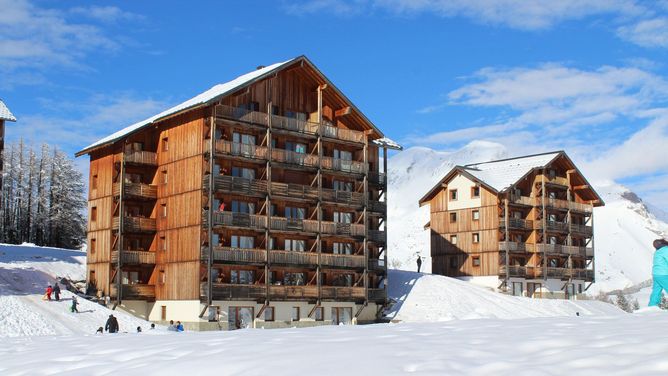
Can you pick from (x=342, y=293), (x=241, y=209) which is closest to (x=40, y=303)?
(x=241, y=209)

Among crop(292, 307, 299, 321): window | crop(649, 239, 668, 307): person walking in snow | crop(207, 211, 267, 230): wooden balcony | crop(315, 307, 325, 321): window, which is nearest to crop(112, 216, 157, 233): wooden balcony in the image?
crop(207, 211, 267, 230): wooden balcony

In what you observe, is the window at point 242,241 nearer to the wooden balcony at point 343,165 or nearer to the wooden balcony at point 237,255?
the wooden balcony at point 237,255

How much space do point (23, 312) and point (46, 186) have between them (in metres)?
52.8

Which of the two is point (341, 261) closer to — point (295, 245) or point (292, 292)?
point (295, 245)

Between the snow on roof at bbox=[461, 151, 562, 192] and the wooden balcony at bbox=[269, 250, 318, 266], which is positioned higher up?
the snow on roof at bbox=[461, 151, 562, 192]

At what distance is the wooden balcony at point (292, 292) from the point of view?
5741cm

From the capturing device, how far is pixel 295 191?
59500 mm

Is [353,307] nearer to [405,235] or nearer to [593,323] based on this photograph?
[593,323]

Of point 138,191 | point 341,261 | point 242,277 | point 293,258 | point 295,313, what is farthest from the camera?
point 341,261

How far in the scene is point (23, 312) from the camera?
1902 inches

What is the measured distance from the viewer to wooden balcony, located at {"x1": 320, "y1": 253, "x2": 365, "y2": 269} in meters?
60.5

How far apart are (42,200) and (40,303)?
4759 centimetres

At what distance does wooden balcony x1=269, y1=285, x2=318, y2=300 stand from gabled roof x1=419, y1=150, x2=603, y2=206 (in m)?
26.6

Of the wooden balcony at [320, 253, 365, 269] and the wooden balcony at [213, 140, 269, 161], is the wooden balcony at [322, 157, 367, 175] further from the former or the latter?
the wooden balcony at [320, 253, 365, 269]
